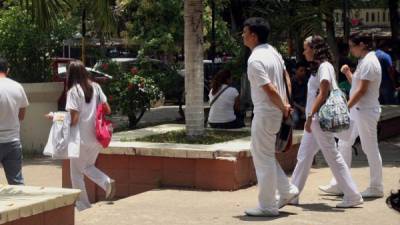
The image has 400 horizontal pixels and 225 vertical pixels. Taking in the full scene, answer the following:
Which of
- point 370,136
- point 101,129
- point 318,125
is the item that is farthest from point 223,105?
point 318,125

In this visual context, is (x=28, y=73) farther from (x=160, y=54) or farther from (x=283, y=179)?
(x=160, y=54)

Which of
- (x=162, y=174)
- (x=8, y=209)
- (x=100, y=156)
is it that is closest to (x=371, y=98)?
(x=162, y=174)

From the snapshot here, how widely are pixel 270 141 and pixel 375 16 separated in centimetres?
2964

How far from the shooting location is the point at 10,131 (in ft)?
25.3

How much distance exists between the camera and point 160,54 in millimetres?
24984

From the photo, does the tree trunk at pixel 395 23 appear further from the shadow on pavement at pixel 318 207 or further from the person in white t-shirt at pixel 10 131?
the person in white t-shirt at pixel 10 131

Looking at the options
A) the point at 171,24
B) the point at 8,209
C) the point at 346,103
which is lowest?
the point at 8,209

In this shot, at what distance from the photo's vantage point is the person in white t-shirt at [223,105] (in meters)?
11.2

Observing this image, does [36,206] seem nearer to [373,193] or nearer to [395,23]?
[373,193]

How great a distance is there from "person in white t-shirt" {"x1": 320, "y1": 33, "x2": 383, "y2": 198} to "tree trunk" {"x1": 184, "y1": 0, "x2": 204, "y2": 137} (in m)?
2.25

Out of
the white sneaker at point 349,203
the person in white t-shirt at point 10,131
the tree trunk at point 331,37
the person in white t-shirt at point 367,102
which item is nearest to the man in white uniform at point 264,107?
the white sneaker at point 349,203

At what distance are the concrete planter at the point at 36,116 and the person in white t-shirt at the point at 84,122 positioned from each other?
17.4ft

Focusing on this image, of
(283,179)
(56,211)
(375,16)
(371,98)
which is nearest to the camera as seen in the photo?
(56,211)

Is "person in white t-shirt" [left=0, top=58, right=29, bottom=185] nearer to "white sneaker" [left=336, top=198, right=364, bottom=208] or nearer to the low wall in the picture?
the low wall
